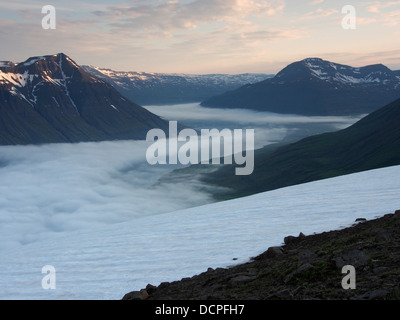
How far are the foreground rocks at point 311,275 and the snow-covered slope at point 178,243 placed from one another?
228cm

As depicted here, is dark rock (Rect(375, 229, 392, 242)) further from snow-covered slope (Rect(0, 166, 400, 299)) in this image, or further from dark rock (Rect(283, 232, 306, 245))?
snow-covered slope (Rect(0, 166, 400, 299))

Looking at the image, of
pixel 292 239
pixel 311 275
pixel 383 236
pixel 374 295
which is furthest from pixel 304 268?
pixel 292 239

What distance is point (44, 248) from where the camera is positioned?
2866 centimetres

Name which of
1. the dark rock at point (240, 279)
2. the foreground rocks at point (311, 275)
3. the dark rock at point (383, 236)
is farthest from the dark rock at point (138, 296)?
the dark rock at point (383, 236)

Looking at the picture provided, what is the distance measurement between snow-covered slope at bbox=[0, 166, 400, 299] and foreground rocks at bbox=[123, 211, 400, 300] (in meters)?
2.28

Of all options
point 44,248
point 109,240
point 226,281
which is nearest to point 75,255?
point 109,240

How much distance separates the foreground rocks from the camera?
39.1 feet

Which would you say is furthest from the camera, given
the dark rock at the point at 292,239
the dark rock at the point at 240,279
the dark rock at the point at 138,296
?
the dark rock at the point at 292,239

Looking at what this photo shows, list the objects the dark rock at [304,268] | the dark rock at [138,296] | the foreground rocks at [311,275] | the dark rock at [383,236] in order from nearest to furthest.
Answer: the foreground rocks at [311,275], the dark rock at [304,268], the dark rock at [138,296], the dark rock at [383,236]

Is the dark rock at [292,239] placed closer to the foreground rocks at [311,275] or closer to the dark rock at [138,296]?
the foreground rocks at [311,275]

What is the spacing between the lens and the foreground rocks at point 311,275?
A: 39.1ft
